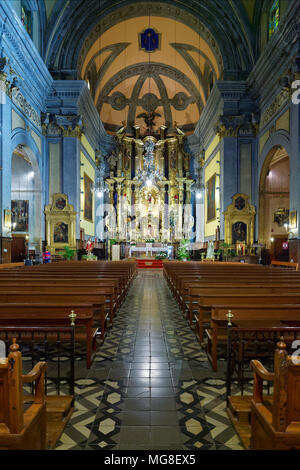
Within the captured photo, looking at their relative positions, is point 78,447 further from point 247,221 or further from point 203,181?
point 203,181

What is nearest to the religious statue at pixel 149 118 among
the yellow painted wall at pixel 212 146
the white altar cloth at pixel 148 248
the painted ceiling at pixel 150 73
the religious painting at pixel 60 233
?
the painted ceiling at pixel 150 73

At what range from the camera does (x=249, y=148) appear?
16703 millimetres

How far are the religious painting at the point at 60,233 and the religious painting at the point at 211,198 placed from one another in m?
8.49

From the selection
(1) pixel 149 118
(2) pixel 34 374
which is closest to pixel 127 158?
(1) pixel 149 118

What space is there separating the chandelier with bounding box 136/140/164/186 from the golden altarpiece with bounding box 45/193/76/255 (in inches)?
343

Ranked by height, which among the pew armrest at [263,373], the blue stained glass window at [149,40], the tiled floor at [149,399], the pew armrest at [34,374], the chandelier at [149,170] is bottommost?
the tiled floor at [149,399]

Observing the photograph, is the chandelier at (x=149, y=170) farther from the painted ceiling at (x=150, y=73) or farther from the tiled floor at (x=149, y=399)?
the tiled floor at (x=149, y=399)

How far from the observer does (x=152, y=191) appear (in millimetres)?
26031

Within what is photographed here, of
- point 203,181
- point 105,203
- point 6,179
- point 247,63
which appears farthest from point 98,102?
point 6,179

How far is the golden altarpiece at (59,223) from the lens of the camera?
1623cm

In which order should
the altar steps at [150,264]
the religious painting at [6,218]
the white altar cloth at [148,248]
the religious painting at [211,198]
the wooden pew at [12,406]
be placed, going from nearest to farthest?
the wooden pew at [12,406] < the religious painting at [6,218] < the religious painting at [211,198] < the altar steps at [150,264] < the white altar cloth at [148,248]

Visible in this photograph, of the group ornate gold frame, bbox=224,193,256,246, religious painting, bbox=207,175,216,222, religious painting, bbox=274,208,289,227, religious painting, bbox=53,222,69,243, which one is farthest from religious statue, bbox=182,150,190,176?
religious painting, bbox=53,222,69,243

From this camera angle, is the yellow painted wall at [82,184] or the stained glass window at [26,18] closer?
the stained glass window at [26,18]
